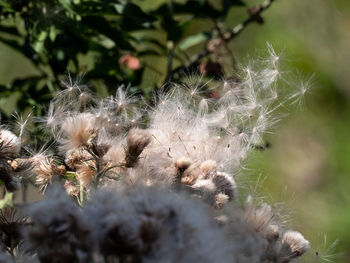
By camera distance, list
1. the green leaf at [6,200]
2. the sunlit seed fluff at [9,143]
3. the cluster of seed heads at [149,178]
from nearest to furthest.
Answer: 1. the cluster of seed heads at [149,178]
2. the green leaf at [6,200]
3. the sunlit seed fluff at [9,143]

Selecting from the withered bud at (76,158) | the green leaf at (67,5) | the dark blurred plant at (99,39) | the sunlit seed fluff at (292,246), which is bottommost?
the dark blurred plant at (99,39)

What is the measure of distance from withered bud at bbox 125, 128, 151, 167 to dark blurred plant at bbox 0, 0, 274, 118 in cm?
50

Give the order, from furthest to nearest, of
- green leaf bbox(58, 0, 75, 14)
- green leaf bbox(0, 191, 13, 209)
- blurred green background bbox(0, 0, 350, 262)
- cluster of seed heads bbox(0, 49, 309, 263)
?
blurred green background bbox(0, 0, 350, 262) < green leaf bbox(58, 0, 75, 14) < green leaf bbox(0, 191, 13, 209) < cluster of seed heads bbox(0, 49, 309, 263)

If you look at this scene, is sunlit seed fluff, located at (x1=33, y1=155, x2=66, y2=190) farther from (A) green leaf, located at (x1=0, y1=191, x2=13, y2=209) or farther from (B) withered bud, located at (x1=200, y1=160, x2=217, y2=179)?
(B) withered bud, located at (x1=200, y1=160, x2=217, y2=179)

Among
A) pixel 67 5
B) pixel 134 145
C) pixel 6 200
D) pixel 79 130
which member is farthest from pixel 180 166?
pixel 67 5

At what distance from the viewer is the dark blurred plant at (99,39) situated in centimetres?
223

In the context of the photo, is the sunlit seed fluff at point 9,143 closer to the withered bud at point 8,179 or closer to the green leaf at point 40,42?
the withered bud at point 8,179

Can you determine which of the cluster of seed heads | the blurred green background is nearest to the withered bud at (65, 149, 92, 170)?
the cluster of seed heads

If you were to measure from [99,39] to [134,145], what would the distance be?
0.76 m

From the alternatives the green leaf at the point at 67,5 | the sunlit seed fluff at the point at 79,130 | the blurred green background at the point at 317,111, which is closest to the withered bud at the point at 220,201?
the sunlit seed fluff at the point at 79,130

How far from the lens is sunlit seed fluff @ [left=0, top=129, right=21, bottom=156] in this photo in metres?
1.74

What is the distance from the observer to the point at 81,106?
191 centimetres

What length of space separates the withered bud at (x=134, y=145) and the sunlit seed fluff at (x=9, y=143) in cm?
27

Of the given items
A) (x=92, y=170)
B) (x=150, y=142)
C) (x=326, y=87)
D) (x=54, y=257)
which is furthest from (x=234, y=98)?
(x=326, y=87)
